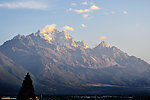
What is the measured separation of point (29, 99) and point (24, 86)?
3.62m

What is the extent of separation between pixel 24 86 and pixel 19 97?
3240 millimetres

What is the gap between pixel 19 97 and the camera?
77.9 metres

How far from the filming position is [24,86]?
77.6 meters

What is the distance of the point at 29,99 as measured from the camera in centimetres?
7762

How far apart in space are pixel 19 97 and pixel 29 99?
271cm
